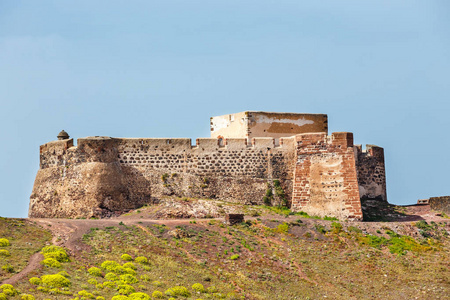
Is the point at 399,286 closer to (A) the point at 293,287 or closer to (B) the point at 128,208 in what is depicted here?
(A) the point at 293,287

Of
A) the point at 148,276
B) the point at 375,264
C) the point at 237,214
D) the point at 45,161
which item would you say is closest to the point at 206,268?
the point at 148,276

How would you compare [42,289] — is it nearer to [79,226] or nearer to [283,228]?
[79,226]

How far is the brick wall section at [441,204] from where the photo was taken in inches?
1500


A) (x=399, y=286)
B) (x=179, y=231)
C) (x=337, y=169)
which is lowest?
(x=399, y=286)

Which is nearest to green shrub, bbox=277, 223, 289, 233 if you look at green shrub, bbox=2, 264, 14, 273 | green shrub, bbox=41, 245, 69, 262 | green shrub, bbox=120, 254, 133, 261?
green shrub, bbox=120, 254, 133, 261

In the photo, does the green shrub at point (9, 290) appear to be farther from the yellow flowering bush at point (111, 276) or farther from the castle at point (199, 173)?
the castle at point (199, 173)

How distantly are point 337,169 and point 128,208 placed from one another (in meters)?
11.3

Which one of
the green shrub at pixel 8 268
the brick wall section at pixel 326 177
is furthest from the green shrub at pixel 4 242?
the brick wall section at pixel 326 177

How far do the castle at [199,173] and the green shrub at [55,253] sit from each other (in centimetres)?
769

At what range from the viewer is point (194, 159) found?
36.8m

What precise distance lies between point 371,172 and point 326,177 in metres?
5.31

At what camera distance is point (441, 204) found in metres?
38.4

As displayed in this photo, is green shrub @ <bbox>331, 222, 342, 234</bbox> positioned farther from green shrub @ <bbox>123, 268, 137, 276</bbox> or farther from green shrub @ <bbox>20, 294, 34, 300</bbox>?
green shrub @ <bbox>20, 294, 34, 300</bbox>

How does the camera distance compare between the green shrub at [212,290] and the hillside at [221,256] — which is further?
the green shrub at [212,290]
